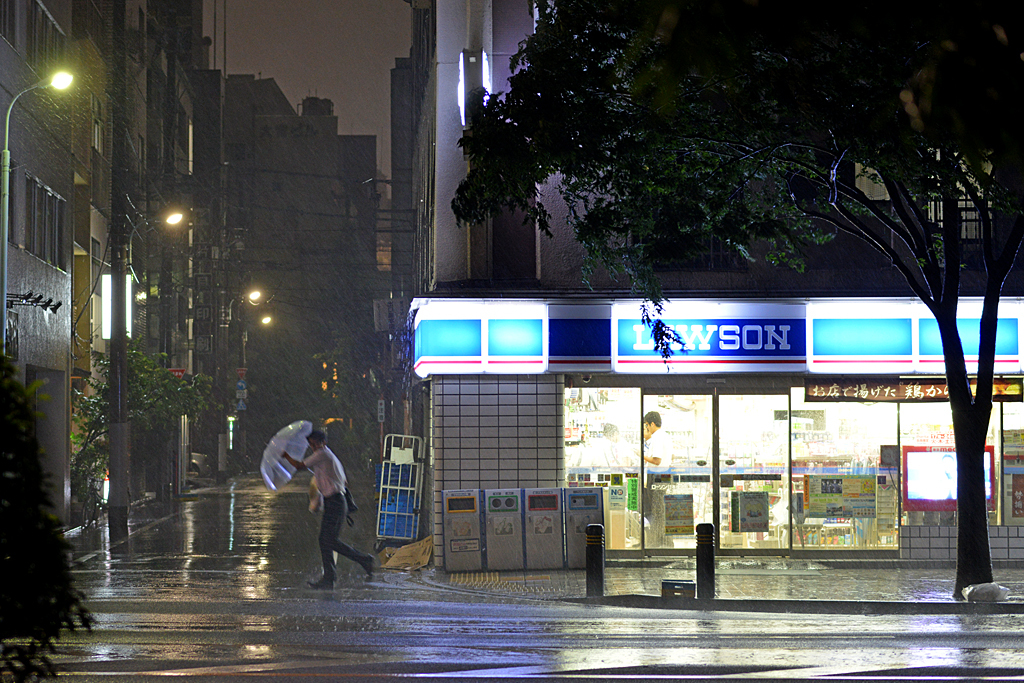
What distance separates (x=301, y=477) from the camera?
50781mm

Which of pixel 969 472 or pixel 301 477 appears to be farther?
pixel 301 477

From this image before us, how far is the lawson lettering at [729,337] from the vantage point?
17391 millimetres

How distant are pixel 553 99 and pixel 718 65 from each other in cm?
1087

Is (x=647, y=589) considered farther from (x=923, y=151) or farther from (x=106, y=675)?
(x=106, y=675)

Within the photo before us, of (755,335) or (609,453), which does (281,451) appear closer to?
(609,453)

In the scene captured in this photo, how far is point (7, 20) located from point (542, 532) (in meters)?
16.3

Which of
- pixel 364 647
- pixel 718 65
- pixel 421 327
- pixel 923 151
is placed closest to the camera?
pixel 718 65

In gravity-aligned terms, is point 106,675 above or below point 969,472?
below

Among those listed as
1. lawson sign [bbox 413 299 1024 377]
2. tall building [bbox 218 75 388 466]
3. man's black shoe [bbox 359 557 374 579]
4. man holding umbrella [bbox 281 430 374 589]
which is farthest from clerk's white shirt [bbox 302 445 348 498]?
tall building [bbox 218 75 388 466]

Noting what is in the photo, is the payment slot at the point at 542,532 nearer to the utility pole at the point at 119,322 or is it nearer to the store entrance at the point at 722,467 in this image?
the store entrance at the point at 722,467

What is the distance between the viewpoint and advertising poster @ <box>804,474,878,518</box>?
17844 millimetres

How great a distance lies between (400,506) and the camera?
19234mm

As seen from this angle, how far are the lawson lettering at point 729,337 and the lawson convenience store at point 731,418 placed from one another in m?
0.02

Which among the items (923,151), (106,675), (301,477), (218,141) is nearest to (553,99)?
(923,151)
